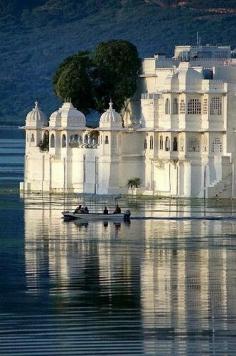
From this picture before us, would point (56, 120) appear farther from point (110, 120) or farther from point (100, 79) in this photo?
point (100, 79)

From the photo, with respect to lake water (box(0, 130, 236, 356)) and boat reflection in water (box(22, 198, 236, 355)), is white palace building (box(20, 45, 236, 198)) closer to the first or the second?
lake water (box(0, 130, 236, 356))

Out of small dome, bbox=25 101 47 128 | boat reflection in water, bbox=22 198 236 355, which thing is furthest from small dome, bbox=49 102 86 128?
boat reflection in water, bbox=22 198 236 355

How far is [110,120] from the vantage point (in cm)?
7225

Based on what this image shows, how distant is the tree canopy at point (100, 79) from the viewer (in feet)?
258

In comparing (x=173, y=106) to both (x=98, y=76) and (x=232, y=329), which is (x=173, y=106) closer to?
(x=98, y=76)

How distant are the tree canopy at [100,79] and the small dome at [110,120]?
5.48 metres

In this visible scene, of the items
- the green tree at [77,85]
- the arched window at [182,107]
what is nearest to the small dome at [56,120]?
the green tree at [77,85]

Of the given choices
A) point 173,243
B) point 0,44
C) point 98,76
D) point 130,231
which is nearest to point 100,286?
point 173,243

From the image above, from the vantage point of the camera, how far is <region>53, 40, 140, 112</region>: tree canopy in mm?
78500

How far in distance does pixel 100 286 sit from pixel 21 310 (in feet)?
11.3

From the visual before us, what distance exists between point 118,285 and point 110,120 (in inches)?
1213

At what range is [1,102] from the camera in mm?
173250

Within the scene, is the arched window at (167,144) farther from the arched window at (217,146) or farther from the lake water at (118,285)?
the lake water at (118,285)

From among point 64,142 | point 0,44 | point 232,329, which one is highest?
point 0,44
